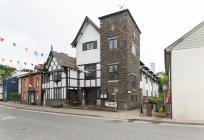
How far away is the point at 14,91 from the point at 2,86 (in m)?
6.09

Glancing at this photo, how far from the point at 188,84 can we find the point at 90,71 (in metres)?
13.8

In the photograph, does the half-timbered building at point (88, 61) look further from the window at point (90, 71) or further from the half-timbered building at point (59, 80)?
the half-timbered building at point (59, 80)

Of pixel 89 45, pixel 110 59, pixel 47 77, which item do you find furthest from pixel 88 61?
pixel 47 77

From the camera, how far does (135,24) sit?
30.9m

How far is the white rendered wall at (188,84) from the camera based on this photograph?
1855 centimetres

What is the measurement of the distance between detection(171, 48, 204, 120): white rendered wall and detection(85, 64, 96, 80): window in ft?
39.4

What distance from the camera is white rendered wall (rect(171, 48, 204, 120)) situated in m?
18.5

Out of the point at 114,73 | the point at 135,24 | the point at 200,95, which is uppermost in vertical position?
the point at 135,24

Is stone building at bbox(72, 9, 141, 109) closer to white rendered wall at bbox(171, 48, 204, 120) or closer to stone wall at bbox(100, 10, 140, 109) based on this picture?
stone wall at bbox(100, 10, 140, 109)

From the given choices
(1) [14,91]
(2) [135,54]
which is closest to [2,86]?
(1) [14,91]

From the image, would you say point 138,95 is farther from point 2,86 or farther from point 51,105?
point 2,86

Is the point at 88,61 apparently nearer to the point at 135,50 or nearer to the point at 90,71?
the point at 90,71

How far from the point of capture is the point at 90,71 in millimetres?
30016

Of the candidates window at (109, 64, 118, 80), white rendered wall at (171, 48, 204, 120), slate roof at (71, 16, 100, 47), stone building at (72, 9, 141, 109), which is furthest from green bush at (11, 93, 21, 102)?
white rendered wall at (171, 48, 204, 120)
